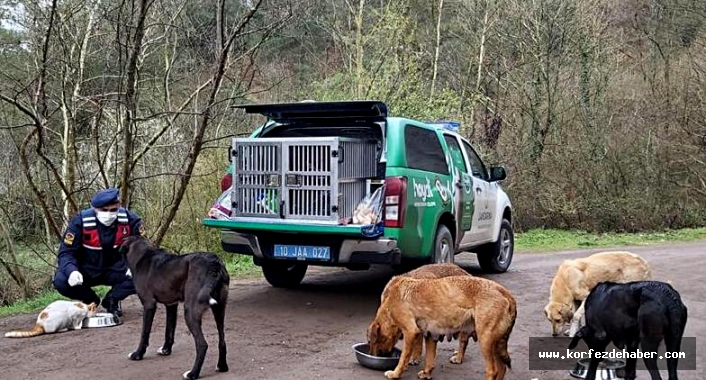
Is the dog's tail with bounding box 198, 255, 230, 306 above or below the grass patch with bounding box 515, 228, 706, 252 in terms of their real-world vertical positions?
above

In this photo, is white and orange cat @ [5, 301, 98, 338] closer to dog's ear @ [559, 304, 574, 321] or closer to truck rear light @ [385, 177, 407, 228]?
truck rear light @ [385, 177, 407, 228]

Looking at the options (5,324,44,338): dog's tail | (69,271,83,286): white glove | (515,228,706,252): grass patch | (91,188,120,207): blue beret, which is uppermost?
(91,188,120,207): blue beret

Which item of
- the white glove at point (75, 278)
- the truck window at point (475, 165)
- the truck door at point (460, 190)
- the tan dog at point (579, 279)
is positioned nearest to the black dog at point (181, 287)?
the white glove at point (75, 278)

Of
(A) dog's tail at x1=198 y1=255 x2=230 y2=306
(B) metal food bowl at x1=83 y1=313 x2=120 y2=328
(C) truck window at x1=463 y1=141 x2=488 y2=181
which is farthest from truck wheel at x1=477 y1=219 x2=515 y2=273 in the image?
(A) dog's tail at x1=198 y1=255 x2=230 y2=306

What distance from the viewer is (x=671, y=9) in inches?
870

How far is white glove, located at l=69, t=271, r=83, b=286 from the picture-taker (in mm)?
6699

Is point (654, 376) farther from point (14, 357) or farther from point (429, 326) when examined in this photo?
point (14, 357)

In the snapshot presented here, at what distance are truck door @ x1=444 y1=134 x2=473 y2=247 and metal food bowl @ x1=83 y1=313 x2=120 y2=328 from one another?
12.6 feet

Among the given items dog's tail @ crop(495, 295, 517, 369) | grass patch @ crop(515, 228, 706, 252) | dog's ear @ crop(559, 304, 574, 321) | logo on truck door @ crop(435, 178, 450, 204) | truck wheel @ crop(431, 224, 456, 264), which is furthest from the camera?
→ grass patch @ crop(515, 228, 706, 252)

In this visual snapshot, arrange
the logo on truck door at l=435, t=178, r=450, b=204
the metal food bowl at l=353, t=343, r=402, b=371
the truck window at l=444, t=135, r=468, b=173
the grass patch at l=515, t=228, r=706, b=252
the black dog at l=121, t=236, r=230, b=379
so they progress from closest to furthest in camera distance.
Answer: the black dog at l=121, t=236, r=230, b=379, the metal food bowl at l=353, t=343, r=402, b=371, the logo on truck door at l=435, t=178, r=450, b=204, the truck window at l=444, t=135, r=468, b=173, the grass patch at l=515, t=228, r=706, b=252

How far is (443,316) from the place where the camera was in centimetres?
497

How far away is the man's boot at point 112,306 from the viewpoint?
7.06 metres

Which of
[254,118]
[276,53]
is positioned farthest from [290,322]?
[276,53]

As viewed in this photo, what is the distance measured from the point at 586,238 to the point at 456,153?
9.14 metres
